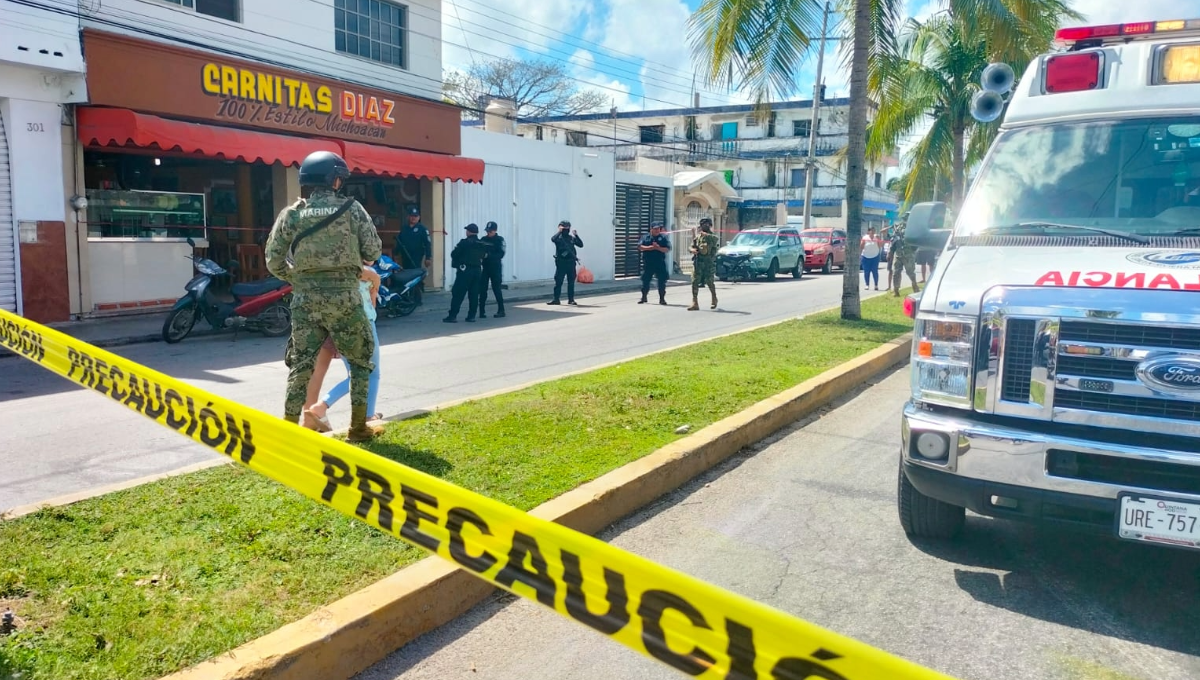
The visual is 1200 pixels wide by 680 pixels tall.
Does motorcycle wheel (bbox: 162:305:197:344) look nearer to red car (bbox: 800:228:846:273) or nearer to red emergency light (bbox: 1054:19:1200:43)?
red emergency light (bbox: 1054:19:1200:43)

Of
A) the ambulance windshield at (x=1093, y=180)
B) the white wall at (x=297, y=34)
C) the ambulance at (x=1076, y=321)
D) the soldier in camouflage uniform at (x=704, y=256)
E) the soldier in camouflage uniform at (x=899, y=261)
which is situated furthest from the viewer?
the soldier in camouflage uniform at (x=899, y=261)

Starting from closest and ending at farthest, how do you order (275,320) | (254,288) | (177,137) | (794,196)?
(254,288), (275,320), (177,137), (794,196)

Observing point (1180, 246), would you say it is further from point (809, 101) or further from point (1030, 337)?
point (809, 101)

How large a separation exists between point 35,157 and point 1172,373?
539 inches

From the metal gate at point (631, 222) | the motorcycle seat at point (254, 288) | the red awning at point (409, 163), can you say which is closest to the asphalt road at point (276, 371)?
the motorcycle seat at point (254, 288)

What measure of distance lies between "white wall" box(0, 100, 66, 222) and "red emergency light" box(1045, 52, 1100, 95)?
12.7 metres

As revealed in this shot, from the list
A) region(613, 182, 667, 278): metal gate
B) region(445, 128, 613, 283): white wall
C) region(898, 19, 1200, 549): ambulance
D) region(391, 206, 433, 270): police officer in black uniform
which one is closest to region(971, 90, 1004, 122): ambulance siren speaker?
region(898, 19, 1200, 549): ambulance

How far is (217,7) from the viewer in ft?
49.1

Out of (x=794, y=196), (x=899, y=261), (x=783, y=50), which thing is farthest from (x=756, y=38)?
(x=794, y=196)

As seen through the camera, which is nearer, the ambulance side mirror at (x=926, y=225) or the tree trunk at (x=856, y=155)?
the ambulance side mirror at (x=926, y=225)

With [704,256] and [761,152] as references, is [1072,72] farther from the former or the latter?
[761,152]

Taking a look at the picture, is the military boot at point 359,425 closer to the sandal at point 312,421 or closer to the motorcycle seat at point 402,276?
the sandal at point 312,421

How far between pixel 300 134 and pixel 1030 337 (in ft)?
48.3

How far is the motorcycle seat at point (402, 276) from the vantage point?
14477 millimetres
